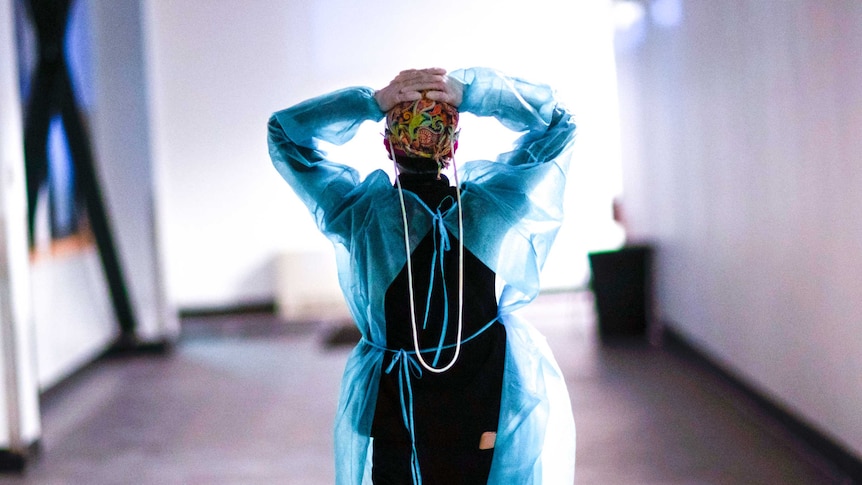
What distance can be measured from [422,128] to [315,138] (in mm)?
276

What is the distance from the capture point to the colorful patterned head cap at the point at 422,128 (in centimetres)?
172

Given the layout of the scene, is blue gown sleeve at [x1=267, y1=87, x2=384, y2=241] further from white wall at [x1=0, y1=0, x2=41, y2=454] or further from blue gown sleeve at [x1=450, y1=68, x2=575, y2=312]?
white wall at [x1=0, y1=0, x2=41, y2=454]

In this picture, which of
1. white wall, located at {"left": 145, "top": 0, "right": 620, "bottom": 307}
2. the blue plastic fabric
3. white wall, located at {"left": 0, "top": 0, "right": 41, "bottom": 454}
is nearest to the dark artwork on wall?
white wall, located at {"left": 145, "top": 0, "right": 620, "bottom": 307}

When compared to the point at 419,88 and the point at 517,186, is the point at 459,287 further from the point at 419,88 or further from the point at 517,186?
the point at 419,88

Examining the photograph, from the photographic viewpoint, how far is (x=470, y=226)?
5.80 feet

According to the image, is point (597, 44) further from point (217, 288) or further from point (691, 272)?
point (217, 288)

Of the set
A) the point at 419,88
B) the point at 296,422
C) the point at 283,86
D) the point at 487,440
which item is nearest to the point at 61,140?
the point at 283,86

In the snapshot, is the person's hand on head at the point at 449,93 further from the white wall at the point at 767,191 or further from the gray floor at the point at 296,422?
the gray floor at the point at 296,422

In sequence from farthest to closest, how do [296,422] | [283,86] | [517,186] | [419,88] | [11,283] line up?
1. [283,86]
2. [296,422]
3. [11,283]
4. [517,186]
5. [419,88]

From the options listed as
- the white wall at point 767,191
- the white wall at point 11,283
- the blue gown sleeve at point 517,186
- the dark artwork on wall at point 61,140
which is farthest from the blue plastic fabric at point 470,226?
the dark artwork on wall at point 61,140

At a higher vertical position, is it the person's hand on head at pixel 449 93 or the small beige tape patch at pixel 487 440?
the person's hand on head at pixel 449 93

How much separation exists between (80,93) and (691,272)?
154 inches

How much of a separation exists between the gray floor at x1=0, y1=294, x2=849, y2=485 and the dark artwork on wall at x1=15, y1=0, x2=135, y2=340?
0.80 metres

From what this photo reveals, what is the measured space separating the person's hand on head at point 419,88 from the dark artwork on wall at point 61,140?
3.77 metres
